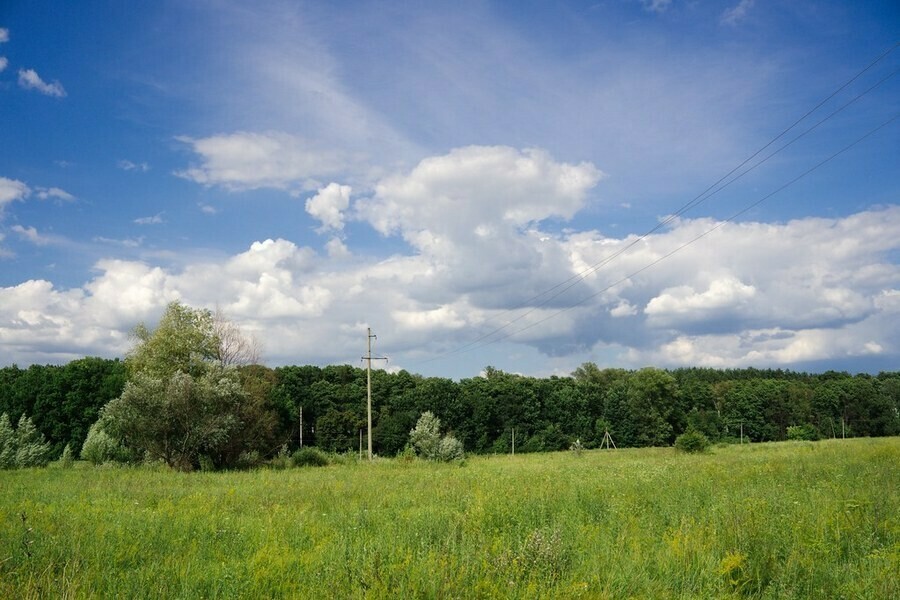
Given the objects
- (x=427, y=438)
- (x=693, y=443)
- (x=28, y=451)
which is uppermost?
(x=28, y=451)

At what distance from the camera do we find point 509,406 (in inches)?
2923

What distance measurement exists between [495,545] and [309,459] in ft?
97.3

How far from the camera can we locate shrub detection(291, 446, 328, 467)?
34062 mm

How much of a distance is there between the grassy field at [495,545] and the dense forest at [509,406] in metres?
43.7

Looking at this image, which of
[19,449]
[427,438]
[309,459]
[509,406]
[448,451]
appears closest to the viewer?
[19,449]

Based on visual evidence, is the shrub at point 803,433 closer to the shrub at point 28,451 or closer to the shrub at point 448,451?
the shrub at point 448,451

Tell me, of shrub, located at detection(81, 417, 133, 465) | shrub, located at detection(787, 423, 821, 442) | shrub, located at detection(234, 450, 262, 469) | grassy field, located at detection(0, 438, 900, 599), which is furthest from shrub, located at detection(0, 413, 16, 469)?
shrub, located at detection(787, 423, 821, 442)

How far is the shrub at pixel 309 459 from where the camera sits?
34.1 metres

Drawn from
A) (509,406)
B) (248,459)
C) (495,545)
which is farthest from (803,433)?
(495,545)

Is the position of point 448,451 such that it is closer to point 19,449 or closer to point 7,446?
point 19,449

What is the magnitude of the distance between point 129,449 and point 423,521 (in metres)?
27.6

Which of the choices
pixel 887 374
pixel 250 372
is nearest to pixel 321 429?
pixel 250 372

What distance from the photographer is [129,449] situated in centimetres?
3044

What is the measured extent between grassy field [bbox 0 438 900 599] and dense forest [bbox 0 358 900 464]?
43.7 metres
